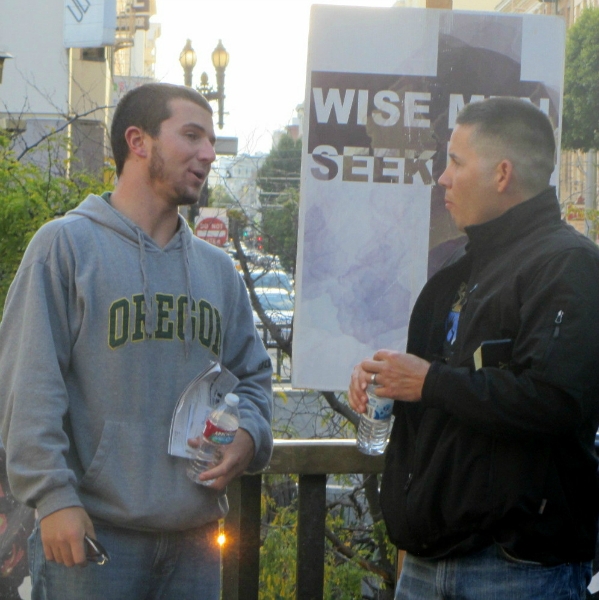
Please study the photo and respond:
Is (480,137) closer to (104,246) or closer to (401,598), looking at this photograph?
(104,246)

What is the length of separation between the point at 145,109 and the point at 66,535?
1267mm

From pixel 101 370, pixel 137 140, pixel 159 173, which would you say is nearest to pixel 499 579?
pixel 101 370

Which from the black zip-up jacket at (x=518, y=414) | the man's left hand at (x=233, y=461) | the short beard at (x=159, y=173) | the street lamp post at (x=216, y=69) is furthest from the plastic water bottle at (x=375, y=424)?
the street lamp post at (x=216, y=69)

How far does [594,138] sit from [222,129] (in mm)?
24227

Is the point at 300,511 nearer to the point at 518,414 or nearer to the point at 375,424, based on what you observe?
the point at 375,424

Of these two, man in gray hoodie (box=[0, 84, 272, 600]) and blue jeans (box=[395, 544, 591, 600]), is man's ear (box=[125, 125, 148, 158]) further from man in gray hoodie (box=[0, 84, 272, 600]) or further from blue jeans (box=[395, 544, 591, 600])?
blue jeans (box=[395, 544, 591, 600])

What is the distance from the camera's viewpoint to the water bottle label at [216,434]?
2.56m

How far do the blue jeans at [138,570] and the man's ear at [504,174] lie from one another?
51.1 inches

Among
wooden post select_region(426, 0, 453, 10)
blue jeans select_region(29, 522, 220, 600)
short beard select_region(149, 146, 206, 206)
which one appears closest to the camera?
blue jeans select_region(29, 522, 220, 600)

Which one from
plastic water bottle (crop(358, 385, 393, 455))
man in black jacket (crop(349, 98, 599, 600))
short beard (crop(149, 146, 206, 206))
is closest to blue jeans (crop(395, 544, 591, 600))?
man in black jacket (crop(349, 98, 599, 600))

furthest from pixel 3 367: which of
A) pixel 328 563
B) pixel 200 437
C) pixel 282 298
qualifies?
pixel 282 298

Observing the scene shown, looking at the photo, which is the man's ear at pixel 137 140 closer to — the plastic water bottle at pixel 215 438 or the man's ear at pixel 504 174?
the plastic water bottle at pixel 215 438

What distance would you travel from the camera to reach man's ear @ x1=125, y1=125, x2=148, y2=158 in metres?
2.77

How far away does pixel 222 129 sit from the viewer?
1102cm
